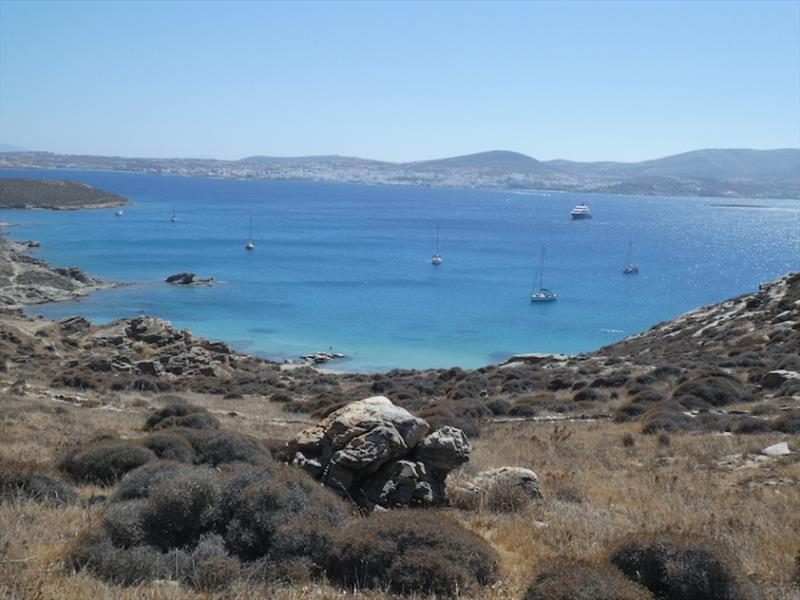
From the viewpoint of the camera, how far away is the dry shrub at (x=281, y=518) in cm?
610

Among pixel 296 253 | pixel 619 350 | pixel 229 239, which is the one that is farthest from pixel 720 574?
pixel 229 239

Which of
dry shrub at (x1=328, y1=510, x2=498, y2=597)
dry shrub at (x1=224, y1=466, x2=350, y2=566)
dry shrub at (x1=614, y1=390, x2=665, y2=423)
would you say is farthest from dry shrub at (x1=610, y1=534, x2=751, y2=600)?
dry shrub at (x1=614, y1=390, x2=665, y2=423)

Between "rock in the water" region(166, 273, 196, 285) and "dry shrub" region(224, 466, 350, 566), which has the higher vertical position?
"dry shrub" region(224, 466, 350, 566)

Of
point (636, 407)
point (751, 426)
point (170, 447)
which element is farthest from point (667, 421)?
point (170, 447)

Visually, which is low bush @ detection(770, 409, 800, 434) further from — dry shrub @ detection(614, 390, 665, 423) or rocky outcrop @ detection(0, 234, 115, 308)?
rocky outcrop @ detection(0, 234, 115, 308)

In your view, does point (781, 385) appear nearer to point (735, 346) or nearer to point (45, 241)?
point (735, 346)

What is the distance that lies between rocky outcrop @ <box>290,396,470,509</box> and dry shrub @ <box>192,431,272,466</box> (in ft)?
3.07

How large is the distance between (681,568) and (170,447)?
7.37 m

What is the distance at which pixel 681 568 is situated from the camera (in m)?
5.36

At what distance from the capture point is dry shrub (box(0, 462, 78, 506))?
775 centimetres

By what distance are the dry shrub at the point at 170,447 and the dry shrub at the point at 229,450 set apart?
193mm

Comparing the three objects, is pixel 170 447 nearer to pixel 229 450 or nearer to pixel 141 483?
pixel 229 450

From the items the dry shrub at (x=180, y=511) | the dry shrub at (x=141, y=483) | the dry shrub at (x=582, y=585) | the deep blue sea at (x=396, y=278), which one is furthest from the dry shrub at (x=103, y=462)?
the deep blue sea at (x=396, y=278)

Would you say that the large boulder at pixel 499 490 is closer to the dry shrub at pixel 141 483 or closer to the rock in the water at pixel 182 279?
the dry shrub at pixel 141 483
